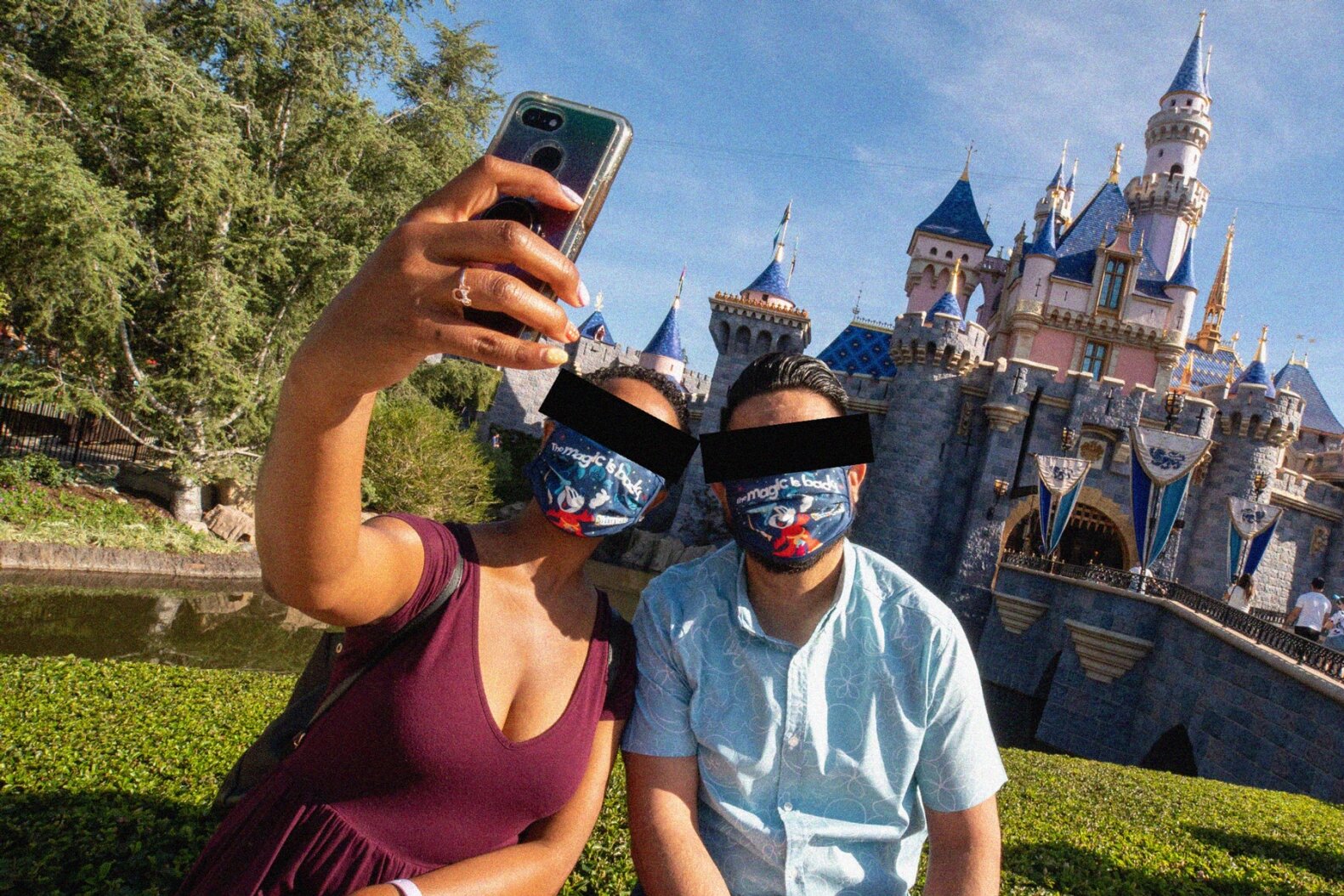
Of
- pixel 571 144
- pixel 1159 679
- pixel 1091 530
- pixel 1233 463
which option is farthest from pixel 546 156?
pixel 1233 463

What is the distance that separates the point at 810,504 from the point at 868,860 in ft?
2.69

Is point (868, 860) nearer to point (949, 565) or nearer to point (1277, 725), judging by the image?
point (1277, 725)

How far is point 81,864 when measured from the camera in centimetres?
268

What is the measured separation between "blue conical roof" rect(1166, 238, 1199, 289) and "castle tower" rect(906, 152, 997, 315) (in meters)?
5.97

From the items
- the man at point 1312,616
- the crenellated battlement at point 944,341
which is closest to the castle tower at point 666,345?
the crenellated battlement at point 944,341

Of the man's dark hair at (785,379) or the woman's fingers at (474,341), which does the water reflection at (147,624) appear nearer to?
the man's dark hair at (785,379)

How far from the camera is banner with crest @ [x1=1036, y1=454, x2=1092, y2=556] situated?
55.7ft

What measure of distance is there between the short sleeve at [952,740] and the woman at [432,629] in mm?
699

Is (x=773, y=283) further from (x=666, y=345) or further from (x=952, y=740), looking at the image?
(x=952, y=740)

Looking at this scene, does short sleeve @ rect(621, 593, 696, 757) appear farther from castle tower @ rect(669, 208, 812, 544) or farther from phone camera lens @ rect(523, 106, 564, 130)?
castle tower @ rect(669, 208, 812, 544)

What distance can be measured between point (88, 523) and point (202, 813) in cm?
1205

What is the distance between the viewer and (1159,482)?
48.0ft

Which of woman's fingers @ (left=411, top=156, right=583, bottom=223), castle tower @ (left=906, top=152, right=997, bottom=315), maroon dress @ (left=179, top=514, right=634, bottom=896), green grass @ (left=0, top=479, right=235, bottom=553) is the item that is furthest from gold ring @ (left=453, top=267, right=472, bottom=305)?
castle tower @ (left=906, top=152, right=997, bottom=315)

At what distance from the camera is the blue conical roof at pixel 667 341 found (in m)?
26.6
